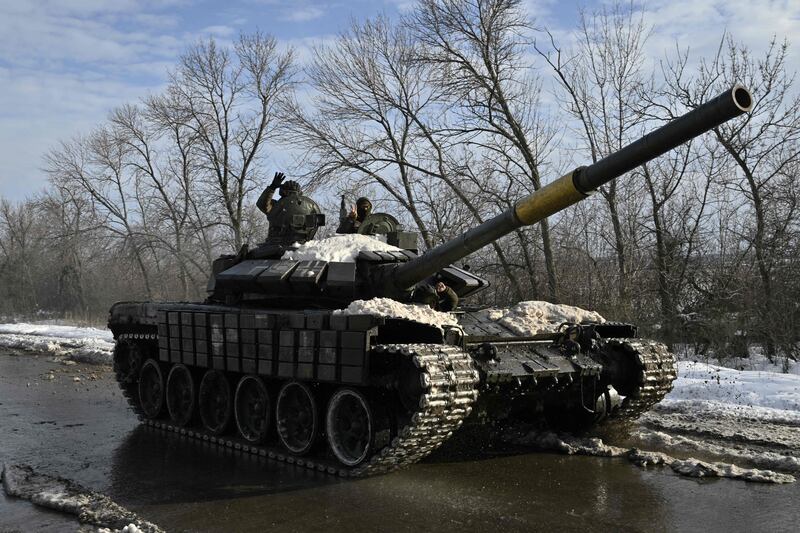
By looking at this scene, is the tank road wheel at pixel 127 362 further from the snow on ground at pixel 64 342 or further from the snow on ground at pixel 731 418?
the snow on ground at pixel 64 342

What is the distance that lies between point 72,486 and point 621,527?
5.04 metres

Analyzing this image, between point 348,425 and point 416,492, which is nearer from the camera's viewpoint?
point 416,492

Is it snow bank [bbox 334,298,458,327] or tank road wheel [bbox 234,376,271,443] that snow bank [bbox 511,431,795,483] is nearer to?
snow bank [bbox 334,298,458,327]

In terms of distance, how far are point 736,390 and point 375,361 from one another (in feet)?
22.9

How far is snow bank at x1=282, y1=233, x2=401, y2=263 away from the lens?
9.78 meters

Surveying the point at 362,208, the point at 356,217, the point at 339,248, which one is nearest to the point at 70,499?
the point at 339,248

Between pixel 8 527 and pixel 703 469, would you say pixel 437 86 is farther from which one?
pixel 8 527

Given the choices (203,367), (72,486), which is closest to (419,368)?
(72,486)

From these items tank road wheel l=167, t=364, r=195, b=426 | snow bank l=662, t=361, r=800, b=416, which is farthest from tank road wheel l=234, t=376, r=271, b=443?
snow bank l=662, t=361, r=800, b=416

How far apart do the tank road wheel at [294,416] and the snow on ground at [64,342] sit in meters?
12.3

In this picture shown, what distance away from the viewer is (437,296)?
9516mm

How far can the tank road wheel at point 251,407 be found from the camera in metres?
9.74

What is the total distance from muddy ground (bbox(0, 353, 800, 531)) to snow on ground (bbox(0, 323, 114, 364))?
36.0ft

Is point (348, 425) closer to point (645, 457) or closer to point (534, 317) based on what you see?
point (534, 317)
